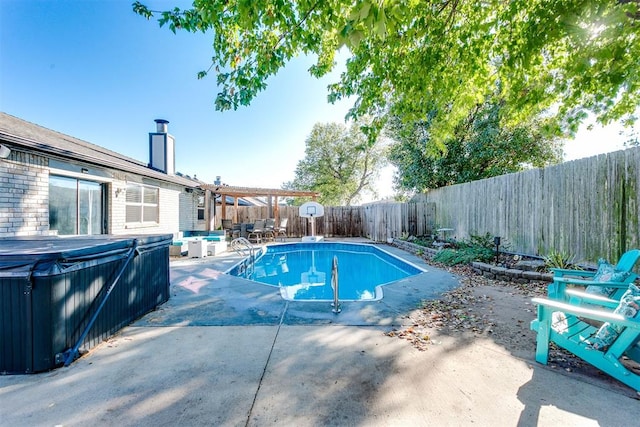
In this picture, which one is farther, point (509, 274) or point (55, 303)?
point (509, 274)

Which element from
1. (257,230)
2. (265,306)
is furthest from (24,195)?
(257,230)

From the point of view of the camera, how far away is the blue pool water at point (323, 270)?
20.0 feet

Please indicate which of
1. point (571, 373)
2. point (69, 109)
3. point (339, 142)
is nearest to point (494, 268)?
point (571, 373)

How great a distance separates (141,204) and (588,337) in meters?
10.6

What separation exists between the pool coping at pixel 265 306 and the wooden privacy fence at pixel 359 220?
652 centimetres

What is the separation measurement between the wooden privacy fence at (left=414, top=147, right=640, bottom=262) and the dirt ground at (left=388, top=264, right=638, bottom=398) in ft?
4.34

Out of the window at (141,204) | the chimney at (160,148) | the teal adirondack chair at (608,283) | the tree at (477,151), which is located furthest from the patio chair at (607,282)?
the chimney at (160,148)

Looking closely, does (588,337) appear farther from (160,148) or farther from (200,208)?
(200,208)

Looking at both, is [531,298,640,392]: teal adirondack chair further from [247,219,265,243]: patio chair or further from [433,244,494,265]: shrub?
[247,219,265,243]: patio chair

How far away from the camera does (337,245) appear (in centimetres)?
1202

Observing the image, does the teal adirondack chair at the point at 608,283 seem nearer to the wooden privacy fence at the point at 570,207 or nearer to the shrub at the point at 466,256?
the wooden privacy fence at the point at 570,207

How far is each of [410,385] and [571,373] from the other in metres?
1.41

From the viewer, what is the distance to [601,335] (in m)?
2.04

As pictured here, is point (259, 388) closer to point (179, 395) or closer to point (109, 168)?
point (179, 395)
